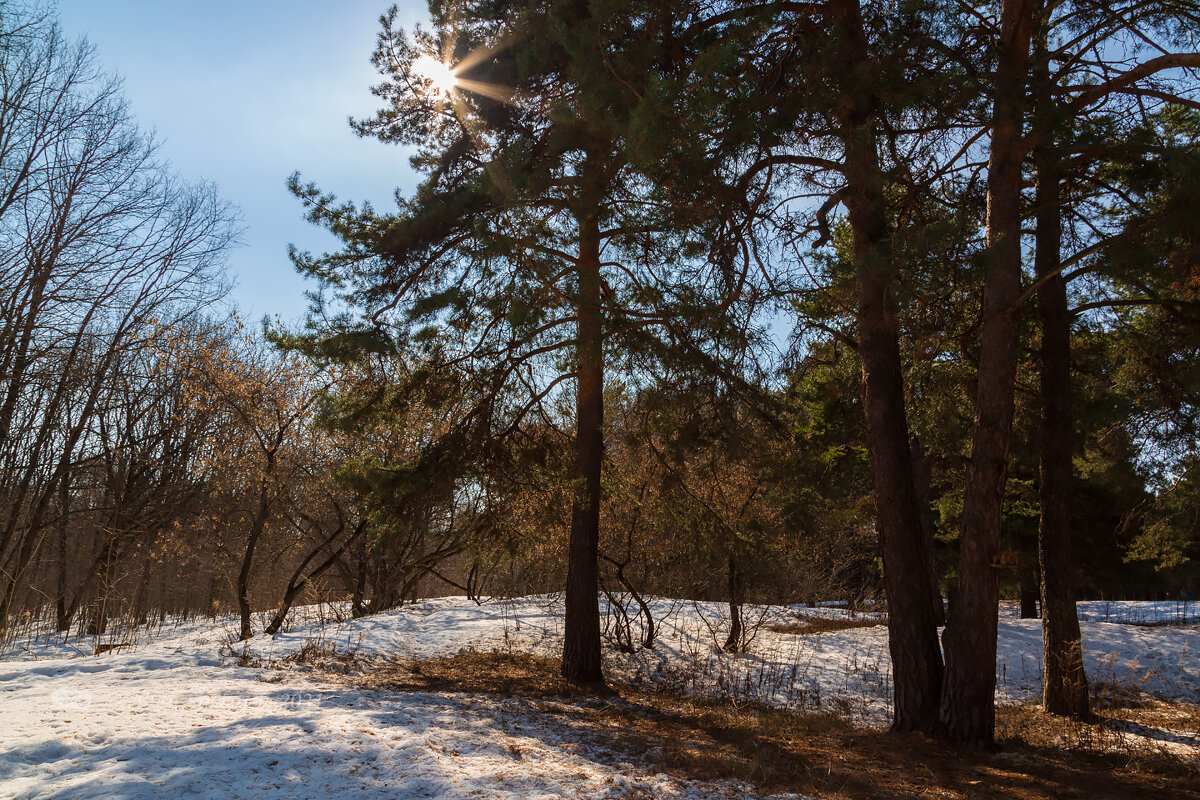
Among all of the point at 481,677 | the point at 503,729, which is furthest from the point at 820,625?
the point at 503,729

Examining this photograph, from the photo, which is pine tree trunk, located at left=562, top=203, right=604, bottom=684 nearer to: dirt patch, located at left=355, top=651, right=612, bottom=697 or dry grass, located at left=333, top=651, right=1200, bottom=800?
dirt patch, located at left=355, top=651, right=612, bottom=697

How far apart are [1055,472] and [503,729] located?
7030 mm

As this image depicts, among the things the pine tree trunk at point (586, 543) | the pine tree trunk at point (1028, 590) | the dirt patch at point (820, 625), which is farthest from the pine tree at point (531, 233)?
the pine tree trunk at point (1028, 590)

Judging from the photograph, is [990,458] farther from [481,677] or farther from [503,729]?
[481,677]

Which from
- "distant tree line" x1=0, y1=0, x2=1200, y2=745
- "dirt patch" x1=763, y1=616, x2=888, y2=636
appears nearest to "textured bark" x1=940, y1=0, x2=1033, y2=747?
"distant tree line" x1=0, y1=0, x2=1200, y2=745

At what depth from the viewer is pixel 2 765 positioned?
3.54 metres

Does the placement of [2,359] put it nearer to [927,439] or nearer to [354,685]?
[354,685]

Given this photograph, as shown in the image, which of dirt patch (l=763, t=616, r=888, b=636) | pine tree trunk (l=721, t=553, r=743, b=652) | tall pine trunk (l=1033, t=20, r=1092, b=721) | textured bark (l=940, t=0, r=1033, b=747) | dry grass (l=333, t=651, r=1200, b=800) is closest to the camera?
dry grass (l=333, t=651, r=1200, b=800)

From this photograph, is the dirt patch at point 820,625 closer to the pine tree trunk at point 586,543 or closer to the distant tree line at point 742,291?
the distant tree line at point 742,291

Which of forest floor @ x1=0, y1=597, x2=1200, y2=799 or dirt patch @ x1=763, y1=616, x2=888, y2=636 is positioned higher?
forest floor @ x1=0, y1=597, x2=1200, y2=799

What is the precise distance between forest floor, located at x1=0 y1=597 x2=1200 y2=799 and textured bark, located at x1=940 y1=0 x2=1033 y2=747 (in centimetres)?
53

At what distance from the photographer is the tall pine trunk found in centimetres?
779

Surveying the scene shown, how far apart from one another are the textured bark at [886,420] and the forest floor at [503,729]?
23.1 inches

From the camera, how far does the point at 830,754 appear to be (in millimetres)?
5395
